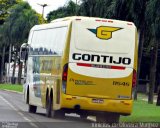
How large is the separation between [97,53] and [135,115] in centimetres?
472

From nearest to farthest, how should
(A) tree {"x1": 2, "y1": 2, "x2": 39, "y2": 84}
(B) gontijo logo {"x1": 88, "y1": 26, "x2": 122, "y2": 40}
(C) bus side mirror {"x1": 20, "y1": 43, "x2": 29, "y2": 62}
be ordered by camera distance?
1. (B) gontijo logo {"x1": 88, "y1": 26, "x2": 122, "y2": 40}
2. (C) bus side mirror {"x1": 20, "y1": 43, "x2": 29, "y2": 62}
3. (A) tree {"x1": 2, "y1": 2, "x2": 39, "y2": 84}

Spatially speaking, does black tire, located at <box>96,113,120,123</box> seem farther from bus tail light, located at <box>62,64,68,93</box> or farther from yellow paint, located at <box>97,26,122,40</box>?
yellow paint, located at <box>97,26,122,40</box>

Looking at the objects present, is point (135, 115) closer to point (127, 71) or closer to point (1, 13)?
point (127, 71)

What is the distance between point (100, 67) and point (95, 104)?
1239 millimetres

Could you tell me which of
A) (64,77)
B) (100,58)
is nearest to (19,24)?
(100,58)

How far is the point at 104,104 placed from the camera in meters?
24.2

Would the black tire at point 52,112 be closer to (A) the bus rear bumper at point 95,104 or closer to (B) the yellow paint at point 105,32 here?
(A) the bus rear bumper at point 95,104

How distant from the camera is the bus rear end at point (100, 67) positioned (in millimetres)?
24031

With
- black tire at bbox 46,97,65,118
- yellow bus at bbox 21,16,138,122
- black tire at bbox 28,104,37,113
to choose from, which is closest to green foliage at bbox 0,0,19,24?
black tire at bbox 28,104,37,113

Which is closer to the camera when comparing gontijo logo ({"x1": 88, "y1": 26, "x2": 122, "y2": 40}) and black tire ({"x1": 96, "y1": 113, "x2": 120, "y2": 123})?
gontijo logo ({"x1": 88, "y1": 26, "x2": 122, "y2": 40})

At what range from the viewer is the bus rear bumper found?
23938 mm

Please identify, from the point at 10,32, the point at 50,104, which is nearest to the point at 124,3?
the point at 50,104

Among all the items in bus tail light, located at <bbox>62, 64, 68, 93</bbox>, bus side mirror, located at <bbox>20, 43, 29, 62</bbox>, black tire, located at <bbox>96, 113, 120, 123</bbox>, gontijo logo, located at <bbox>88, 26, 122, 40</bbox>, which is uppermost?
gontijo logo, located at <bbox>88, 26, 122, 40</bbox>

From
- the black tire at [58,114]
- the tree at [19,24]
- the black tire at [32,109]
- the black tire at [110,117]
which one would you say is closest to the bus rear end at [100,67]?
the black tire at [110,117]
